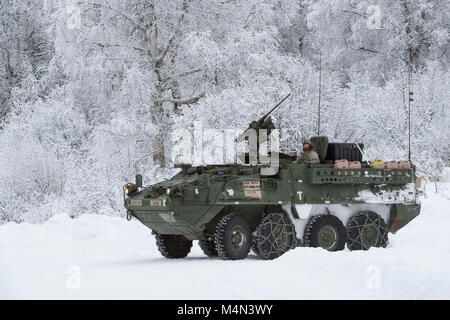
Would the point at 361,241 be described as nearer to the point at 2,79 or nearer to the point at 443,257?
the point at 443,257

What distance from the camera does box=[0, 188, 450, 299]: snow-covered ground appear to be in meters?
7.77

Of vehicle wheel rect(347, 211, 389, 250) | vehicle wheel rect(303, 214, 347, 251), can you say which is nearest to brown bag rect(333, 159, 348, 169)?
vehicle wheel rect(303, 214, 347, 251)

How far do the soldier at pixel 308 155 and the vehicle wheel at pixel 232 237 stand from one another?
5.83 ft

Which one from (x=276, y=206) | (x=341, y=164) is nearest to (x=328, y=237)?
(x=276, y=206)

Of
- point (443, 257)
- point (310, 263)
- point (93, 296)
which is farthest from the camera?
point (443, 257)

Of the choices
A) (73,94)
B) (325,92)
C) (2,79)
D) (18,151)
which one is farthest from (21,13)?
(325,92)

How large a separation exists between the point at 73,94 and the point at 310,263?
741 inches

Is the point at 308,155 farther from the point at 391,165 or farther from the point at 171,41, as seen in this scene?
the point at 171,41

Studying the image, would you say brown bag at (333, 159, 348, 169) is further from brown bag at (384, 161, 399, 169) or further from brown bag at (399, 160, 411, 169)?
brown bag at (399, 160, 411, 169)

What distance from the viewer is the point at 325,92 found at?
72.9 ft

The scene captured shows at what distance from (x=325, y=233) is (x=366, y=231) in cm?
86

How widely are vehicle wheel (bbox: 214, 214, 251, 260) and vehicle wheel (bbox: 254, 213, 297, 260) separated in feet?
0.62

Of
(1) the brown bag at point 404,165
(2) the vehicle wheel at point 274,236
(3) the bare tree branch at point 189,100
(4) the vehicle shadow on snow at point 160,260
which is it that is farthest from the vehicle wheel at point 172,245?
(3) the bare tree branch at point 189,100
